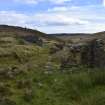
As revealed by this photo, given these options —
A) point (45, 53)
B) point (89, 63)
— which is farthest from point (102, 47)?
point (45, 53)

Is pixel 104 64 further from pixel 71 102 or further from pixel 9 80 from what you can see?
pixel 71 102

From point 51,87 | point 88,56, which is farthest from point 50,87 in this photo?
point 88,56

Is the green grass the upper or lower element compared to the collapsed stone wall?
lower

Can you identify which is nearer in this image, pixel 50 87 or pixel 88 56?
pixel 50 87

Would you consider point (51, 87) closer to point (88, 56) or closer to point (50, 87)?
point (50, 87)

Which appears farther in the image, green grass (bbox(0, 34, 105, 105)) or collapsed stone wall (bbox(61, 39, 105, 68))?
collapsed stone wall (bbox(61, 39, 105, 68))

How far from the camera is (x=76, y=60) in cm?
1714

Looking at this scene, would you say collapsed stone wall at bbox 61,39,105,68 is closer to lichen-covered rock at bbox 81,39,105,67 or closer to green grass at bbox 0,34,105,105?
lichen-covered rock at bbox 81,39,105,67

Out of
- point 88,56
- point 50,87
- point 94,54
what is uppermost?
point 94,54

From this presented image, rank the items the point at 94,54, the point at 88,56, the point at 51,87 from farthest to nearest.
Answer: the point at 88,56, the point at 94,54, the point at 51,87

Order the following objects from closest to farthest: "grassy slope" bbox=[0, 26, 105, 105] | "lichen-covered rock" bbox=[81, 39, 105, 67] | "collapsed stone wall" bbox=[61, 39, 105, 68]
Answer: "grassy slope" bbox=[0, 26, 105, 105], "lichen-covered rock" bbox=[81, 39, 105, 67], "collapsed stone wall" bbox=[61, 39, 105, 68]

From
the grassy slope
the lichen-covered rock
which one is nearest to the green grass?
the grassy slope

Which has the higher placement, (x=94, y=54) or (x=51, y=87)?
(x=94, y=54)

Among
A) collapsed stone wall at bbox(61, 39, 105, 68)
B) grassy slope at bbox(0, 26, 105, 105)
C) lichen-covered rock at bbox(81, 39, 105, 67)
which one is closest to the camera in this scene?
grassy slope at bbox(0, 26, 105, 105)
